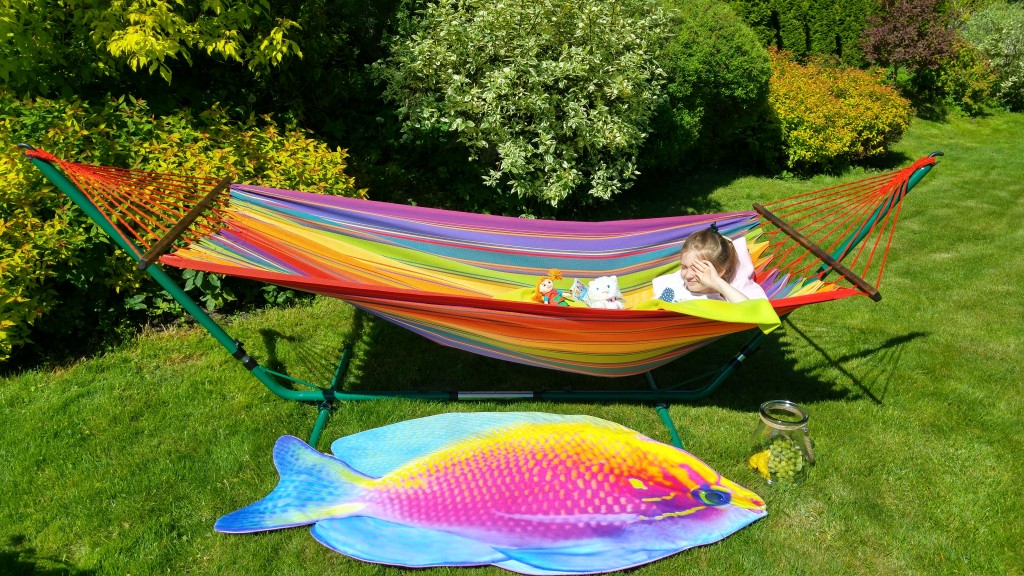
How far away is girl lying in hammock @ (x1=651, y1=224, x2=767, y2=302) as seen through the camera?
281cm

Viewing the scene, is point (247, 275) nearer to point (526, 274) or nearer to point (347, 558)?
point (347, 558)

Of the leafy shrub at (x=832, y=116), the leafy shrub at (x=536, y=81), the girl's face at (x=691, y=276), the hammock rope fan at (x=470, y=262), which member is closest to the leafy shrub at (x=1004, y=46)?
the leafy shrub at (x=832, y=116)

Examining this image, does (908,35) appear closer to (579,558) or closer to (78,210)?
(579,558)

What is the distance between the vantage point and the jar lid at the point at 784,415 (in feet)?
8.01

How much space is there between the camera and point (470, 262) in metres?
3.05

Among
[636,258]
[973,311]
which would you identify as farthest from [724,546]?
[973,311]

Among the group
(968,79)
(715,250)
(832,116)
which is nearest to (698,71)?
(832,116)

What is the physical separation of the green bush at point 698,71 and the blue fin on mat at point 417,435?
3.15 meters

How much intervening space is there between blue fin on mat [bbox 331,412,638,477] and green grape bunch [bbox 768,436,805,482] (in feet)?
1.65

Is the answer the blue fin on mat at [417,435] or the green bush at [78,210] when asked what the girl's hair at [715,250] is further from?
the green bush at [78,210]

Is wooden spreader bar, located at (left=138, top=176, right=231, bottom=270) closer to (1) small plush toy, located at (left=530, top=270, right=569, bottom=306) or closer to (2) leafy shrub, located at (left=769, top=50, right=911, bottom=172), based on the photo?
(1) small plush toy, located at (left=530, top=270, right=569, bottom=306)

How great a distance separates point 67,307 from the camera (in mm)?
3201

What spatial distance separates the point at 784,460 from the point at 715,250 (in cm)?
86

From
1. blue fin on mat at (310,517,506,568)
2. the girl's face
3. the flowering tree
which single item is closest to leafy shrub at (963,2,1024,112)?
the flowering tree
